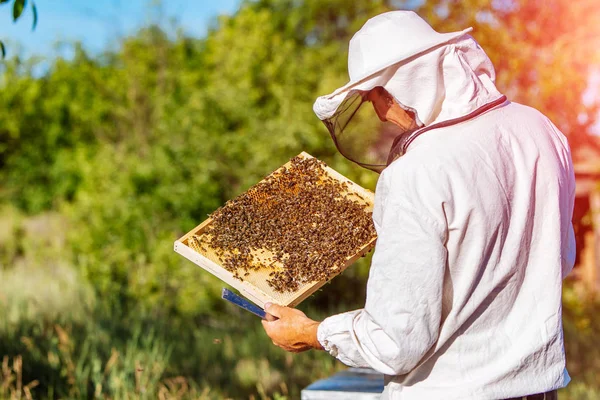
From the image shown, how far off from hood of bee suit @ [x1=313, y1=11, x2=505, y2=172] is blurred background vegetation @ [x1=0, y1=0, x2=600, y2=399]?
176 cm

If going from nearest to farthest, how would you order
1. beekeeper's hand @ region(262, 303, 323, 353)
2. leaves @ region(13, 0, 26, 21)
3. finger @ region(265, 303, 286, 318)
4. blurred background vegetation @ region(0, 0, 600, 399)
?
beekeeper's hand @ region(262, 303, 323, 353) → finger @ region(265, 303, 286, 318) → leaves @ region(13, 0, 26, 21) → blurred background vegetation @ region(0, 0, 600, 399)

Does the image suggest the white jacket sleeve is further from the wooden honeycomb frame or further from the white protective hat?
the wooden honeycomb frame

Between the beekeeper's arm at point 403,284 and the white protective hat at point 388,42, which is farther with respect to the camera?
the white protective hat at point 388,42

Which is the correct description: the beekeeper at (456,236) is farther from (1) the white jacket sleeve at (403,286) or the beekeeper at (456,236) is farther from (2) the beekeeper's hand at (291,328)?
(2) the beekeeper's hand at (291,328)

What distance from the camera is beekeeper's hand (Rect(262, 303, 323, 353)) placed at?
92.4 inches

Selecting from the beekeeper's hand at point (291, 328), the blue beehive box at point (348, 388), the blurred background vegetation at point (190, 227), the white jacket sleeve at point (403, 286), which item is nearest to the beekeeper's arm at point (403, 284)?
the white jacket sleeve at point (403, 286)

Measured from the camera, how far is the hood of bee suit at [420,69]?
A: 6.97 ft

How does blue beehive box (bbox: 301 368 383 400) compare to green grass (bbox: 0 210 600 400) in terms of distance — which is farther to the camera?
green grass (bbox: 0 210 600 400)

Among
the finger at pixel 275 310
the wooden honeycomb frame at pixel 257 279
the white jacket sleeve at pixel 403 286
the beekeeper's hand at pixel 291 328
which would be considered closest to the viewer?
the white jacket sleeve at pixel 403 286

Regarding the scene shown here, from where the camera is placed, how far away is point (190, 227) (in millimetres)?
8078

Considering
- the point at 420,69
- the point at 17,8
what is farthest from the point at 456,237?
the point at 17,8

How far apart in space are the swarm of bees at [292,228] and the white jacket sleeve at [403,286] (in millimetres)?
663

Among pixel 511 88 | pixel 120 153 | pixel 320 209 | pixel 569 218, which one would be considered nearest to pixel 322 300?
pixel 511 88

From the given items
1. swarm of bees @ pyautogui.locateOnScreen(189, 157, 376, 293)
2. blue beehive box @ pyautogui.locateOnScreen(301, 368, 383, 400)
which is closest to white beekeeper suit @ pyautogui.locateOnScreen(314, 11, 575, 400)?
swarm of bees @ pyautogui.locateOnScreen(189, 157, 376, 293)
